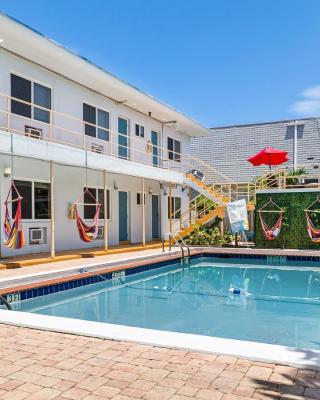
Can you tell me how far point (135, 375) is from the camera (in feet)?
12.1

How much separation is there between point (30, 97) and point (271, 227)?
10.1 m

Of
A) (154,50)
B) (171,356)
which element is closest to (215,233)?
(154,50)

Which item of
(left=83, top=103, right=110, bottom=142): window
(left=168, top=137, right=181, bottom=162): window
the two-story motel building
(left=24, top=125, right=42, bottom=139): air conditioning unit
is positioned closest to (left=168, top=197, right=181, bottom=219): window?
the two-story motel building

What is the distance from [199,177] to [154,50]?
633 cm

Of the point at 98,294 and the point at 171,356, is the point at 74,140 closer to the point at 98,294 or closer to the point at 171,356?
the point at 98,294

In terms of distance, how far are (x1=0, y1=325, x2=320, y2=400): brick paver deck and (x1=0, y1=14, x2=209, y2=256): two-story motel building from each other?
6.73 m

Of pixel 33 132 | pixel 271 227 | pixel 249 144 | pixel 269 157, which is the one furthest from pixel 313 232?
pixel 249 144

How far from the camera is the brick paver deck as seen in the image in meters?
3.33

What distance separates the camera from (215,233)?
17859 mm

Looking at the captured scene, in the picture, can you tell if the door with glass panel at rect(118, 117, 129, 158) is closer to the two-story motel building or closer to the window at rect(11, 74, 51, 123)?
the two-story motel building

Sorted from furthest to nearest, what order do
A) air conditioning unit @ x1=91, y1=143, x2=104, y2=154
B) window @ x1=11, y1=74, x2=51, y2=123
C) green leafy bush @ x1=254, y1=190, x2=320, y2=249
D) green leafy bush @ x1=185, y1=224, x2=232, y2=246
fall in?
green leafy bush @ x1=185, y1=224, x2=232, y2=246, green leafy bush @ x1=254, y1=190, x2=320, y2=249, air conditioning unit @ x1=91, y1=143, x2=104, y2=154, window @ x1=11, y1=74, x2=51, y2=123

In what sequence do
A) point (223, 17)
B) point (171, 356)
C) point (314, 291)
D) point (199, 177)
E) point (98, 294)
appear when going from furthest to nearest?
point (199, 177) < point (223, 17) < point (314, 291) < point (98, 294) < point (171, 356)

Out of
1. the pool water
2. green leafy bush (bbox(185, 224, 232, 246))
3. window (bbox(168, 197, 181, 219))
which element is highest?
window (bbox(168, 197, 181, 219))

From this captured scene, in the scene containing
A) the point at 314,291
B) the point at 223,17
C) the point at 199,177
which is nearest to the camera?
the point at 314,291
